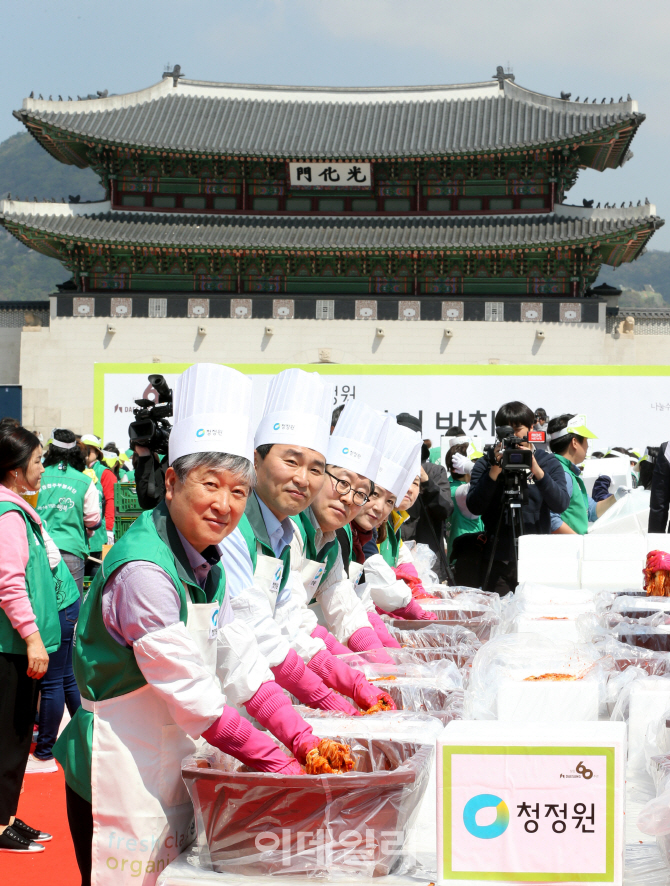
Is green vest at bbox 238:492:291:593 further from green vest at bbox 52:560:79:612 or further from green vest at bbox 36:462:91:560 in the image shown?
green vest at bbox 36:462:91:560

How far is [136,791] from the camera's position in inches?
69.1

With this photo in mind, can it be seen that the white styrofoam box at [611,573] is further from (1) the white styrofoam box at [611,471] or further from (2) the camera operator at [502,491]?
(1) the white styrofoam box at [611,471]

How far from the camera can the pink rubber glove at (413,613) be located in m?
3.50

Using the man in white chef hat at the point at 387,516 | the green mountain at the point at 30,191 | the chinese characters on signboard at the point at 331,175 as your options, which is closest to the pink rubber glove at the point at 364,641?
the man in white chef hat at the point at 387,516

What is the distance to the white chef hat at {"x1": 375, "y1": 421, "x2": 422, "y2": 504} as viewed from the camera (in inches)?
131

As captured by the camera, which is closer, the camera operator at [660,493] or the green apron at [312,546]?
the green apron at [312,546]

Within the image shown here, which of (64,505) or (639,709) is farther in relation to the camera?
(64,505)

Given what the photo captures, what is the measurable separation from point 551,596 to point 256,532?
1953mm

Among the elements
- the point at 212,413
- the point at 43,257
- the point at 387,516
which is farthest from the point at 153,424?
the point at 43,257

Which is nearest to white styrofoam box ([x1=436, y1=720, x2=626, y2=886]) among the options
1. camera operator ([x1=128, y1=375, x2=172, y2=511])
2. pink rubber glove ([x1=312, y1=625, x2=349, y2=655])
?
pink rubber glove ([x1=312, y1=625, x2=349, y2=655])

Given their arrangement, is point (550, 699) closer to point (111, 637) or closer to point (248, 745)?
point (248, 745)

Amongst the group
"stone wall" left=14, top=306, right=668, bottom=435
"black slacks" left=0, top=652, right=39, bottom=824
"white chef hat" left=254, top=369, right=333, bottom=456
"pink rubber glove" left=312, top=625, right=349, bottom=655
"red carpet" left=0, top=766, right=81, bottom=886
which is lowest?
"red carpet" left=0, top=766, right=81, bottom=886

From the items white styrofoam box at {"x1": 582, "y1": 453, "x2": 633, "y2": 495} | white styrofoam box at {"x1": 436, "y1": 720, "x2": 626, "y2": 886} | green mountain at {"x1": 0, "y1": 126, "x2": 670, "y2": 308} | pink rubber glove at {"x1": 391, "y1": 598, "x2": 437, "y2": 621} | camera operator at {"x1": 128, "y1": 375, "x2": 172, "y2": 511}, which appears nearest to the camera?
white styrofoam box at {"x1": 436, "y1": 720, "x2": 626, "y2": 886}

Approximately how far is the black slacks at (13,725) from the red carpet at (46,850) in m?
0.18
